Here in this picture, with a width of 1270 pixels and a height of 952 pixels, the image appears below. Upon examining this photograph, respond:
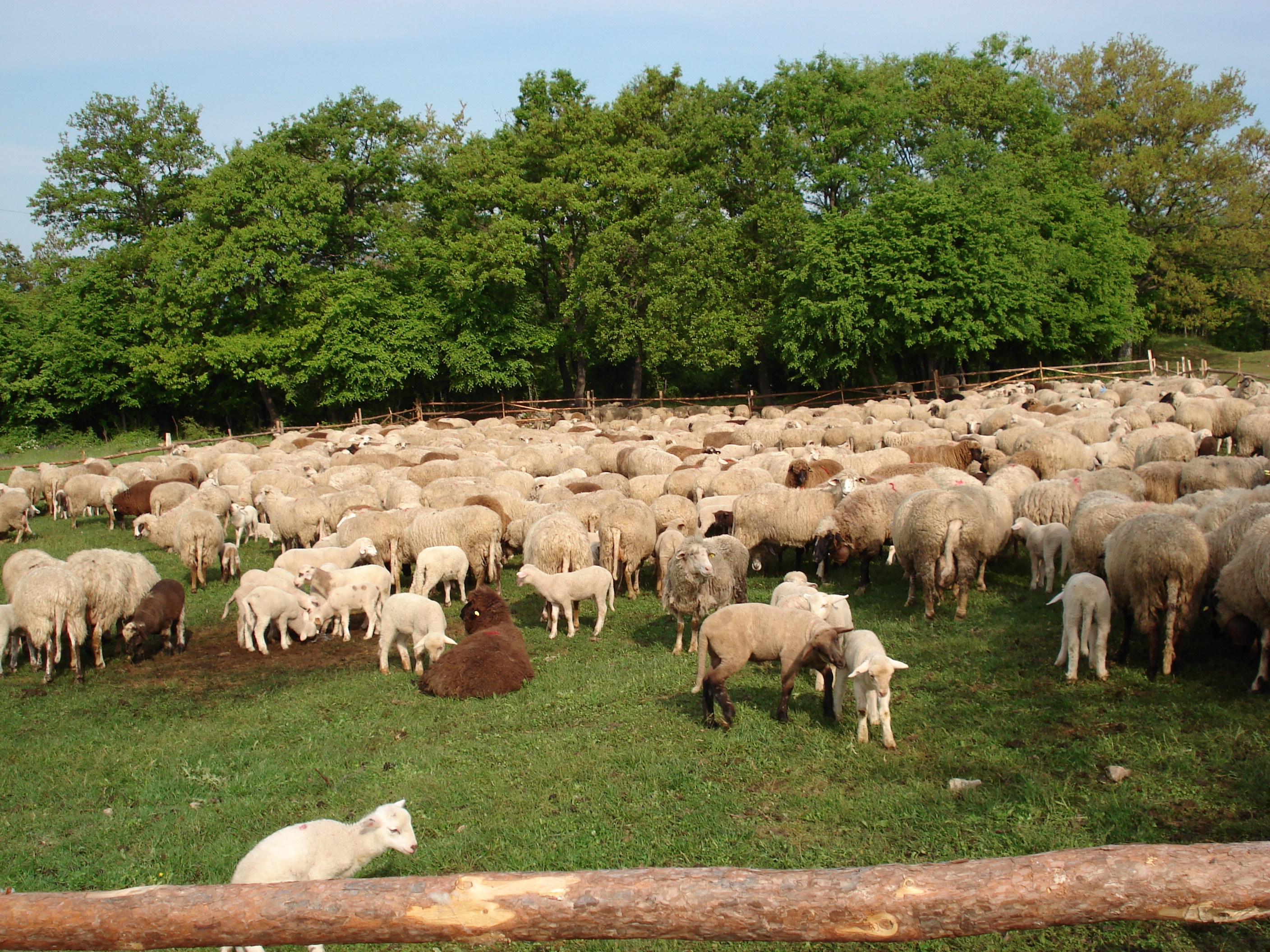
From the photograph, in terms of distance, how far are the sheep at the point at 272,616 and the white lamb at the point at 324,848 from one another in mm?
7277

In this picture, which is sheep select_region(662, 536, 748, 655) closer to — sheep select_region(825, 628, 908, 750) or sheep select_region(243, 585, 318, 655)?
sheep select_region(825, 628, 908, 750)

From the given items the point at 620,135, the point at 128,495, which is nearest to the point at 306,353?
the point at 620,135

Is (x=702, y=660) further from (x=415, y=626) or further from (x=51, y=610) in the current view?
(x=51, y=610)

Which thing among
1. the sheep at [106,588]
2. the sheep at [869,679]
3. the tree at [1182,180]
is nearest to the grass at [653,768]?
the sheep at [869,679]

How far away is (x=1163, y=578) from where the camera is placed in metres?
8.40

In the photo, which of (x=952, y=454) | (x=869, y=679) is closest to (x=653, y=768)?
(x=869, y=679)

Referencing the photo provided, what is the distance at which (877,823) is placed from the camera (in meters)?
6.05

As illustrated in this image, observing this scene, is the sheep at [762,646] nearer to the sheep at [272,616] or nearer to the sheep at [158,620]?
the sheep at [272,616]

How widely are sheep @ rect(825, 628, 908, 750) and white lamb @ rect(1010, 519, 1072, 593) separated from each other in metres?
4.84

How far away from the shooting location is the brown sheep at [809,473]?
16.2 metres

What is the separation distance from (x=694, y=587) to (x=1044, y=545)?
4708 mm

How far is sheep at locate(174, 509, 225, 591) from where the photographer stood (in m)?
16.0

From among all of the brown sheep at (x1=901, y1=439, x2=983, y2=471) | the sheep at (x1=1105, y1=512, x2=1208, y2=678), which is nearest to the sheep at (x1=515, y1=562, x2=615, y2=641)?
the sheep at (x1=1105, y1=512, x2=1208, y2=678)

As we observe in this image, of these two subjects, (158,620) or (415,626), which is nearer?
(415,626)
